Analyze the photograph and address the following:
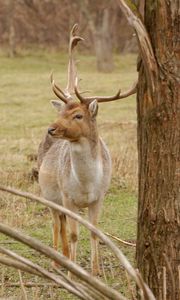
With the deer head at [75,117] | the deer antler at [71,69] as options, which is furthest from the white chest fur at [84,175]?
the deer antler at [71,69]

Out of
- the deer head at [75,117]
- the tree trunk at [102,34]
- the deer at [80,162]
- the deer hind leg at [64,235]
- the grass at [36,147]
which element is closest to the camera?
the deer head at [75,117]

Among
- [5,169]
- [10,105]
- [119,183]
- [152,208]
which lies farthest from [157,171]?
[10,105]

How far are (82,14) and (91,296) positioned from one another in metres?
26.6

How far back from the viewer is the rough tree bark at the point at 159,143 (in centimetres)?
417

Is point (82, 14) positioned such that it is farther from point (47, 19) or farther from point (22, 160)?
point (22, 160)

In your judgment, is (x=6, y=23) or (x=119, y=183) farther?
(x=6, y=23)

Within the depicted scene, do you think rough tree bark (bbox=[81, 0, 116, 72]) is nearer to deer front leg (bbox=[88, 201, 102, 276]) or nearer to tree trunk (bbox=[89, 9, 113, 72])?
tree trunk (bbox=[89, 9, 113, 72])

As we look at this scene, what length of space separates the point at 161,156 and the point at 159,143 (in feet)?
0.20

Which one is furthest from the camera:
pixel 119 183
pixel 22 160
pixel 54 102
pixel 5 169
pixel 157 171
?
pixel 22 160

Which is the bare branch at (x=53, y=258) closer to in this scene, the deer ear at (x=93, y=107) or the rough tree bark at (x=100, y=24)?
the deer ear at (x=93, y=107)

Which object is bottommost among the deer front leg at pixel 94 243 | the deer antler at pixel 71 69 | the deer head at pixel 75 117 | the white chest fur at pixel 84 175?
the deer front leg at pixel 94 243

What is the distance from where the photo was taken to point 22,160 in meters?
11.8

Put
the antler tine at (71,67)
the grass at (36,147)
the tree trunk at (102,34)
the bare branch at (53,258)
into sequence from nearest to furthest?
the bare branch at (53,258) → the grass at (36,147) → the antler tine at (71,67) → the tree trunk at (102,34)

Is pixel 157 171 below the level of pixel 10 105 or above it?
above
